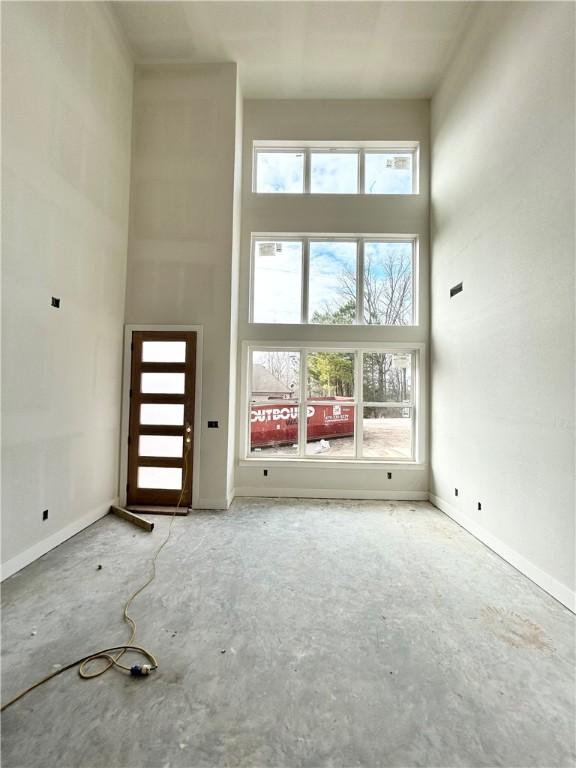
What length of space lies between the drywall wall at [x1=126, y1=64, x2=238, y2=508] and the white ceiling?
0.30m

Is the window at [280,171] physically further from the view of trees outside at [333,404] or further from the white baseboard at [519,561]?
the white baseboard at [519,561]

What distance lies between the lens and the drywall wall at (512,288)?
101 inches

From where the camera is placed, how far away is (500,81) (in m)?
3.38

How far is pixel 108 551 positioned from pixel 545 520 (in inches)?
151

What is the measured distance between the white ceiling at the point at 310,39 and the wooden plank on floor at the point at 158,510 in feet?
19.6

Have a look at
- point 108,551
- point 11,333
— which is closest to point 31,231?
point 11,333

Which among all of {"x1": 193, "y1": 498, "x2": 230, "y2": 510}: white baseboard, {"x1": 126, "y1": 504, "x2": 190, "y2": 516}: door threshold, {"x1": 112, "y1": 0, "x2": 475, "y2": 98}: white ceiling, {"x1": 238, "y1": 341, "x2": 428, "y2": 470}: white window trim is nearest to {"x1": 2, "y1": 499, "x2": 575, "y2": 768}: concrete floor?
{"x1": 126, "y1": 504, "x2": 190, "y2": 516}: door threshold

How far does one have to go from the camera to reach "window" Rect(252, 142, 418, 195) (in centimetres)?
518

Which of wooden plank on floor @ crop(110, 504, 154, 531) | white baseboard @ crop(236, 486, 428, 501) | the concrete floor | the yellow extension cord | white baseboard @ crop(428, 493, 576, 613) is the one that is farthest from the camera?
white baseboard @ crop(236, 486, 428, 501)

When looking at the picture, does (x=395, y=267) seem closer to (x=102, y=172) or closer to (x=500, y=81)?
(x=500, y=81)

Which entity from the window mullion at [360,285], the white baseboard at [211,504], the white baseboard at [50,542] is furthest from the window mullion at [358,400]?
the white baseboard at [50,542]

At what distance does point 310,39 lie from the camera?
4227mm

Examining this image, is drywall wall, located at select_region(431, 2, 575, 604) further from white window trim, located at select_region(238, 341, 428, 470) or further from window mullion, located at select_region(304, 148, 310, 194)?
window mullion, located at select_region(304, 148, 310, 194)

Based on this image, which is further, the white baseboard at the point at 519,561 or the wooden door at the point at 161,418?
the wooden door at the point at 161,418
